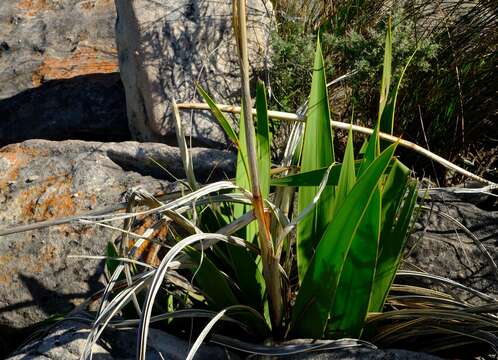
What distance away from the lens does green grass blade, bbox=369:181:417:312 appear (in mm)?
1654

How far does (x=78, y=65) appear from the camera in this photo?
4070mm

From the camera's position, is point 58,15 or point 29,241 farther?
point 58,15

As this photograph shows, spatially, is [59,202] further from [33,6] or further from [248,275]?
[33,6]

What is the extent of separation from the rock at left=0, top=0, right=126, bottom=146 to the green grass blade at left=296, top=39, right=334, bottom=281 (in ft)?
5.81

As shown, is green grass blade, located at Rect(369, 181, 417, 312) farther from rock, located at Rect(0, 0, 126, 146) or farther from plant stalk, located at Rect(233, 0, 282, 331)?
rock, located at Rect(0, 0, 126, 146)

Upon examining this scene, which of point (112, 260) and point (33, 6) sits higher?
point (33, 6)

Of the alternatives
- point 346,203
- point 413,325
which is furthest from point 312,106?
point 413,325

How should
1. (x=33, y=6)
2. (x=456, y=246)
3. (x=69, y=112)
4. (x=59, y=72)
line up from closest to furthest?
(x=456, y=246)
(x=69, y=112)
(x=59, y=72)
(x=33, y=6)

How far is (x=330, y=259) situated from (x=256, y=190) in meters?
0.27

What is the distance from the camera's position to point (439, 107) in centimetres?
274

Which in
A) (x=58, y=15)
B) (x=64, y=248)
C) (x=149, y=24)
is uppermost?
(x=58, y=15)

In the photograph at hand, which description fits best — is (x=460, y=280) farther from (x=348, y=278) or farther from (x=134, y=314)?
(x=134, y=314)

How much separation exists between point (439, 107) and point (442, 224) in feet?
2.63

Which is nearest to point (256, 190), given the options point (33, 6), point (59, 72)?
point (59, 72)
